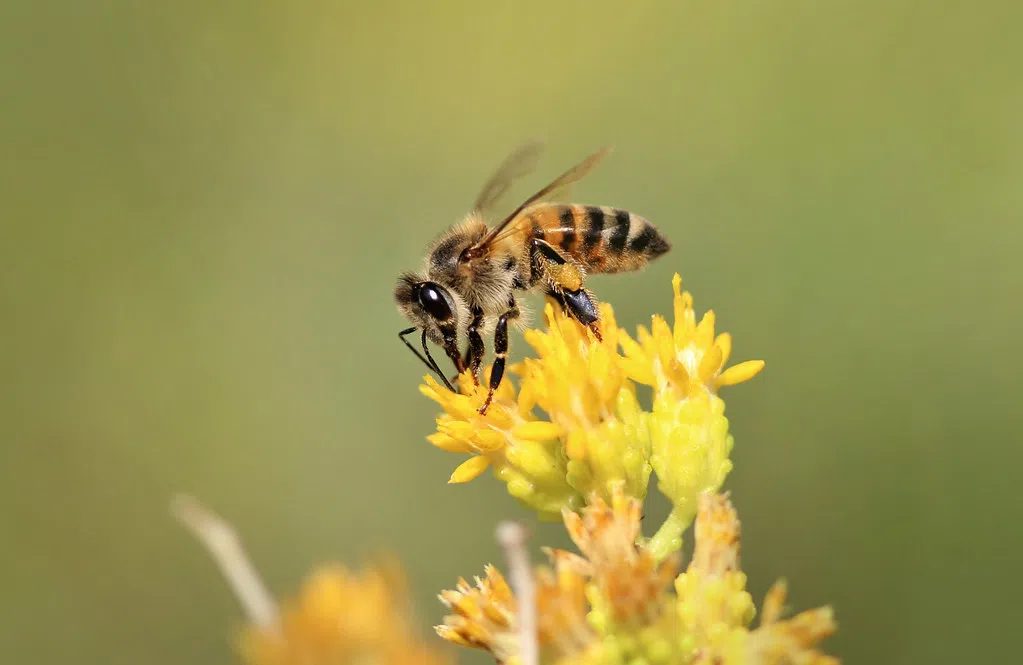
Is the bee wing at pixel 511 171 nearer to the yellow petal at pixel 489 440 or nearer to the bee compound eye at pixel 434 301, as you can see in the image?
the bee compound eye at pixel 434 301

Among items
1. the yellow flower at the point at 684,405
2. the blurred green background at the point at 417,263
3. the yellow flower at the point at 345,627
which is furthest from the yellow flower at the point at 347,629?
the blurred green background at the point at 417,263

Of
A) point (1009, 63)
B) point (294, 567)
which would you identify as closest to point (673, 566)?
point (294, 567)

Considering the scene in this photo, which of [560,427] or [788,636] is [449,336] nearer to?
[560,427]

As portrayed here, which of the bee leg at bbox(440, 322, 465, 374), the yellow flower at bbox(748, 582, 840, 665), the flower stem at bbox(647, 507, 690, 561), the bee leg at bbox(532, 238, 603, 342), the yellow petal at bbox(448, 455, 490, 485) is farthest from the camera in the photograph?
the bee leg at bbox(440, 322, 465, 374)

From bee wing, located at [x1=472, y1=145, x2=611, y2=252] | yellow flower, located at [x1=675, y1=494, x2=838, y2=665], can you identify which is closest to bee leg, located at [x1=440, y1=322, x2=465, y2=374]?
bee wing, located at [x1=472, y1=145, x2=611, y2=252]

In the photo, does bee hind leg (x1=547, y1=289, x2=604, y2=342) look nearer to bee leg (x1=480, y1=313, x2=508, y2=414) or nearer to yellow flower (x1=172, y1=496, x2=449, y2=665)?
bee leg (x1=480, y1=313, x2=508, y2=414)

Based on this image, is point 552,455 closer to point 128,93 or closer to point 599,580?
point 599,580
